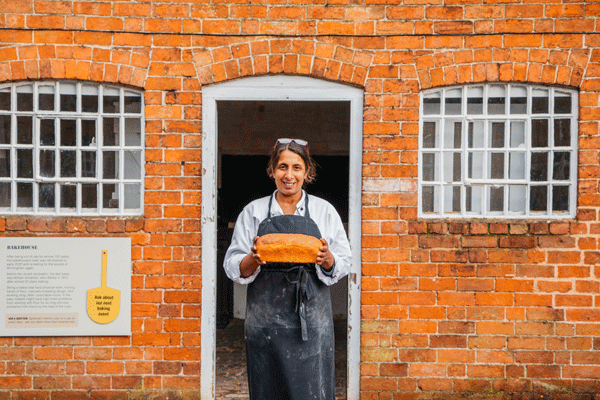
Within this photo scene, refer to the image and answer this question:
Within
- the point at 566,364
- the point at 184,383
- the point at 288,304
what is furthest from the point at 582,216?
the point at 184,383

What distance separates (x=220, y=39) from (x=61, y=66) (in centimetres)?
134

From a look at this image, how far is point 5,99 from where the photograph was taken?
400 cm

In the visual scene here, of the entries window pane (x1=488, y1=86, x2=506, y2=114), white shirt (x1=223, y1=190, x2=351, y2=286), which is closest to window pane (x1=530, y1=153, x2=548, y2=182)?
window pane (x1=488, y1=86, x2=506, y2=114)

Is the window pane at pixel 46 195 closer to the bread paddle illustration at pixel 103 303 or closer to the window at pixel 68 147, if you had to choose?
the window at pixel 68 147

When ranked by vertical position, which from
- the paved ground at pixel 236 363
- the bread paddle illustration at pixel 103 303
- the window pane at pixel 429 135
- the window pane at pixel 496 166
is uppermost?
the window pane at pixel 429 135

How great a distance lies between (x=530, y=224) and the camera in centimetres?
392

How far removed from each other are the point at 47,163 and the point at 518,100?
4076 mm

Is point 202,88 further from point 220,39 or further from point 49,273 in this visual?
point 49,273

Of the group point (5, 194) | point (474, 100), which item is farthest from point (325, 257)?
point (5, 194)

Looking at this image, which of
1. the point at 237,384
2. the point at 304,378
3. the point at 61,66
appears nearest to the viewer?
the point at 304,378

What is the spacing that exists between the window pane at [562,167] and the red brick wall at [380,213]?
104mm

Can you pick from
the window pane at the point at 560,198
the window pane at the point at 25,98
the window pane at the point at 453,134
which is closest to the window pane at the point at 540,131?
the window pane at the point at 560,198

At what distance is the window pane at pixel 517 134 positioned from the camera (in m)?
4.01

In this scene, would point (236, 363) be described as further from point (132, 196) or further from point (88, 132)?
point (88, 132)
